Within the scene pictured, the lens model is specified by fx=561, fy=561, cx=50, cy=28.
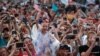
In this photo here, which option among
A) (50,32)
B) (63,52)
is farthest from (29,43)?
(63,52)

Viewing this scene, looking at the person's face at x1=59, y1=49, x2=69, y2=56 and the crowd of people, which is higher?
the person's face at x1=59, y1=49, x2=69, y2=56

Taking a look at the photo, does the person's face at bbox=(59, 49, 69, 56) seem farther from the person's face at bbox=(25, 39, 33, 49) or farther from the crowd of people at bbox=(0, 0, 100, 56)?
the person's face at bbox=(25, 39, 33, 49)

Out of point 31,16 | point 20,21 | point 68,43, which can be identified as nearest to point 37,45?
point 68,43

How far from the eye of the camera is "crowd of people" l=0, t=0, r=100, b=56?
1238 cm

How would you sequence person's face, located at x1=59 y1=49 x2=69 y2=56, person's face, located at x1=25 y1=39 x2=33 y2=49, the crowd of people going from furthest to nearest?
person's face, located at x1=25 y1=39 x2=33 y2=49
the crowd of people
person's face, located at x1=59 y1=49 x2=69 y2=56

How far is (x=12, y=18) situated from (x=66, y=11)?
2.30m

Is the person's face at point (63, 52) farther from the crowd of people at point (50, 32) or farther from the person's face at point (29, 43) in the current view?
the person's face at point (29, 43)

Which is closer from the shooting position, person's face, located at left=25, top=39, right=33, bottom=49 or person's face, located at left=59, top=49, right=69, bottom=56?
person's face, located at left=59, top=49, right=69, bottom=56

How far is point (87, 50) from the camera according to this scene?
11.6 meters

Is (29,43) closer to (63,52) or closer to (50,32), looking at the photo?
(50,32)

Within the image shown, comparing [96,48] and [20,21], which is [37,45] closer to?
[96,48]

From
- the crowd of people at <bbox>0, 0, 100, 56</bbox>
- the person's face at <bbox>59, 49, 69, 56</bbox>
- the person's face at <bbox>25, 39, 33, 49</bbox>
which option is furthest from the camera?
the person's face at <bbox>25, 39, 33, 49</bbox>

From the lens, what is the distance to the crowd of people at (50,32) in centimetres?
1238

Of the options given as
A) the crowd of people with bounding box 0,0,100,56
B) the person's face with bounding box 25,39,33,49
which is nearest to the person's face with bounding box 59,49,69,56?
the crowd of people with bounding box 0,0,100,56
